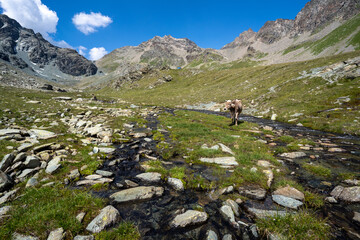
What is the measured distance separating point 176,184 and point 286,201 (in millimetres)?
4244

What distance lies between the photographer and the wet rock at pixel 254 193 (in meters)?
5.93

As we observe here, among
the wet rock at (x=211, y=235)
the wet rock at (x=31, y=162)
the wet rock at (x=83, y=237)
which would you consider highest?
the wet rock at (x=31, y=162)

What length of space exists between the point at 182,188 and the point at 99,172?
4.14 metres

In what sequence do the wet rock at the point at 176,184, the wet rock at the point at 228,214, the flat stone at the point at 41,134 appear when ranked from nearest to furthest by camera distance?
1. the wet rock at the point at 228,214
2. the wet rock at the point at 176,184
3. the flat stone at the point at 41,134

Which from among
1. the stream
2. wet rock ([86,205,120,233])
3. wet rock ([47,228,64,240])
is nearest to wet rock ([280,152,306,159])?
the stream

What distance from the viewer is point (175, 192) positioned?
6.39 meters

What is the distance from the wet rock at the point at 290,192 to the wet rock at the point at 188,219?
132 inches

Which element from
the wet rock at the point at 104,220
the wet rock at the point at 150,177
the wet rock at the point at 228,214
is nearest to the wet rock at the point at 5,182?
the wet rock at the point at 104,220

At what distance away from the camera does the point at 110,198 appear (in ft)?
18.7

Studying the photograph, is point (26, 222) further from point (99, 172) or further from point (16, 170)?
point (16, 170)

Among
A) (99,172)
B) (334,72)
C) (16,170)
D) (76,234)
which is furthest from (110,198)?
(334,72)

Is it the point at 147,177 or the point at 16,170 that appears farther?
the point at 147,177

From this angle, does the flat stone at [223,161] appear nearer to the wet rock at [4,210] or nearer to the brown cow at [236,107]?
the wet rock at [4,210]

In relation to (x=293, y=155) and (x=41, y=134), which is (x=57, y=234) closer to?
(x=41, y=134)
